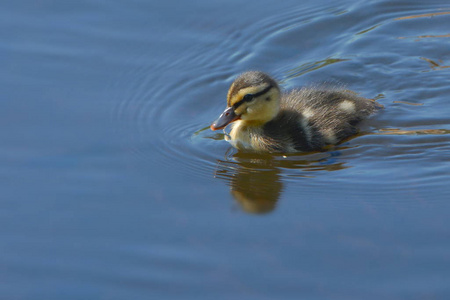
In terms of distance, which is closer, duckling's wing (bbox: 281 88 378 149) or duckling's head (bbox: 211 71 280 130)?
duckling's head (bbox: 211 71 280 130)

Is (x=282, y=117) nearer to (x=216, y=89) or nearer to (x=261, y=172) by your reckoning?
(x=261, y=172)

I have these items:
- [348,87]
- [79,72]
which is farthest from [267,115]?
[79,72]

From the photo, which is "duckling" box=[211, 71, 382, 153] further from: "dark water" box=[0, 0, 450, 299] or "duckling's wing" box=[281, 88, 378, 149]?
"dark water" box=[0, 0, 450, 299]

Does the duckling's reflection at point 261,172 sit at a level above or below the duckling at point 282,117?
below

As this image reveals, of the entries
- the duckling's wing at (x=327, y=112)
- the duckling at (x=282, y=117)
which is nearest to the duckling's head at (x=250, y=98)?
the duckling at (x=282, y=117)

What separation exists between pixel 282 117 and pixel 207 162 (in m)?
0.69

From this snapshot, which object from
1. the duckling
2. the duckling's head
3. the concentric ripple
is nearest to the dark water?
the concentric ripple

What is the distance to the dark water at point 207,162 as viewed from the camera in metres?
4.07

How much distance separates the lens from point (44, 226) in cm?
450

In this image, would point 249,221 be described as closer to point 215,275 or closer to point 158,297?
point 215,275

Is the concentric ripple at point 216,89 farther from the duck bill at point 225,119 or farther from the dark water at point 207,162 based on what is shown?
the duck bill at point 225,119

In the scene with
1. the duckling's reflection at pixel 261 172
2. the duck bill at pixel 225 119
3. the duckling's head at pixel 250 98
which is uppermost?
the duckling's head at pixel 250 98

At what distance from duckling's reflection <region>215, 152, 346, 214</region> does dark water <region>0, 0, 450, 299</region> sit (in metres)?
0.02

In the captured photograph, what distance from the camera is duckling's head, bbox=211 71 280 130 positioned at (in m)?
5.43
